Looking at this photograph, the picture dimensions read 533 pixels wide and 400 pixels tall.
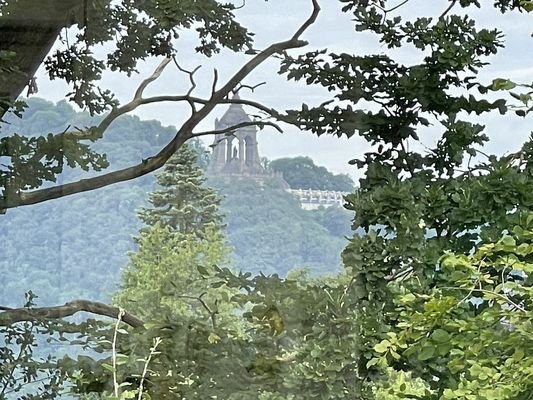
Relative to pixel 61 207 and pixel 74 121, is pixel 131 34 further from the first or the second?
pixel 61 207

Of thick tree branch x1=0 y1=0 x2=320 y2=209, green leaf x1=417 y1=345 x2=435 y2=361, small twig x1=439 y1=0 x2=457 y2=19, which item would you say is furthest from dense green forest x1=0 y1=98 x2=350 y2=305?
small twig x1=439 y1=0 x2=457 y2=19

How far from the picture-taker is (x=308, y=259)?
130 cm

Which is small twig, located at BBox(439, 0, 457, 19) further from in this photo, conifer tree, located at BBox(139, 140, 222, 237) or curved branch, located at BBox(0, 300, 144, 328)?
curved branch, located at BBox(0, 300, 144, 328)

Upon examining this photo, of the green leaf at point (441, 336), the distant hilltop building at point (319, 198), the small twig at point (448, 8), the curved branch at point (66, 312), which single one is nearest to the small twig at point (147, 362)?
the curved branch at point (66, 312)

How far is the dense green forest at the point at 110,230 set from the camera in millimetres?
1280

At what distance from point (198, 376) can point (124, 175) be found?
313 mm

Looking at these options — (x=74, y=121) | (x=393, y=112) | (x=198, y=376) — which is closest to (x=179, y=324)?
(x=198, y=376)

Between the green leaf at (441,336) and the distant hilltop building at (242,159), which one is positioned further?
the distant hilltop building at (242,159)

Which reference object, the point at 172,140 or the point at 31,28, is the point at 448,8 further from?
the point at 31,28

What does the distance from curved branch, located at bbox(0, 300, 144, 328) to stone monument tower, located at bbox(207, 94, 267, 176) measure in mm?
244

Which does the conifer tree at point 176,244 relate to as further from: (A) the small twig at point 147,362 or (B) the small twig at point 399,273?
(B) the small twig at point 399,273

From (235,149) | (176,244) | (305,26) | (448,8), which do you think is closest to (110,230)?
(176,244)

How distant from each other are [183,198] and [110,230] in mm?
118

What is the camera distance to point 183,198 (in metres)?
1.29
